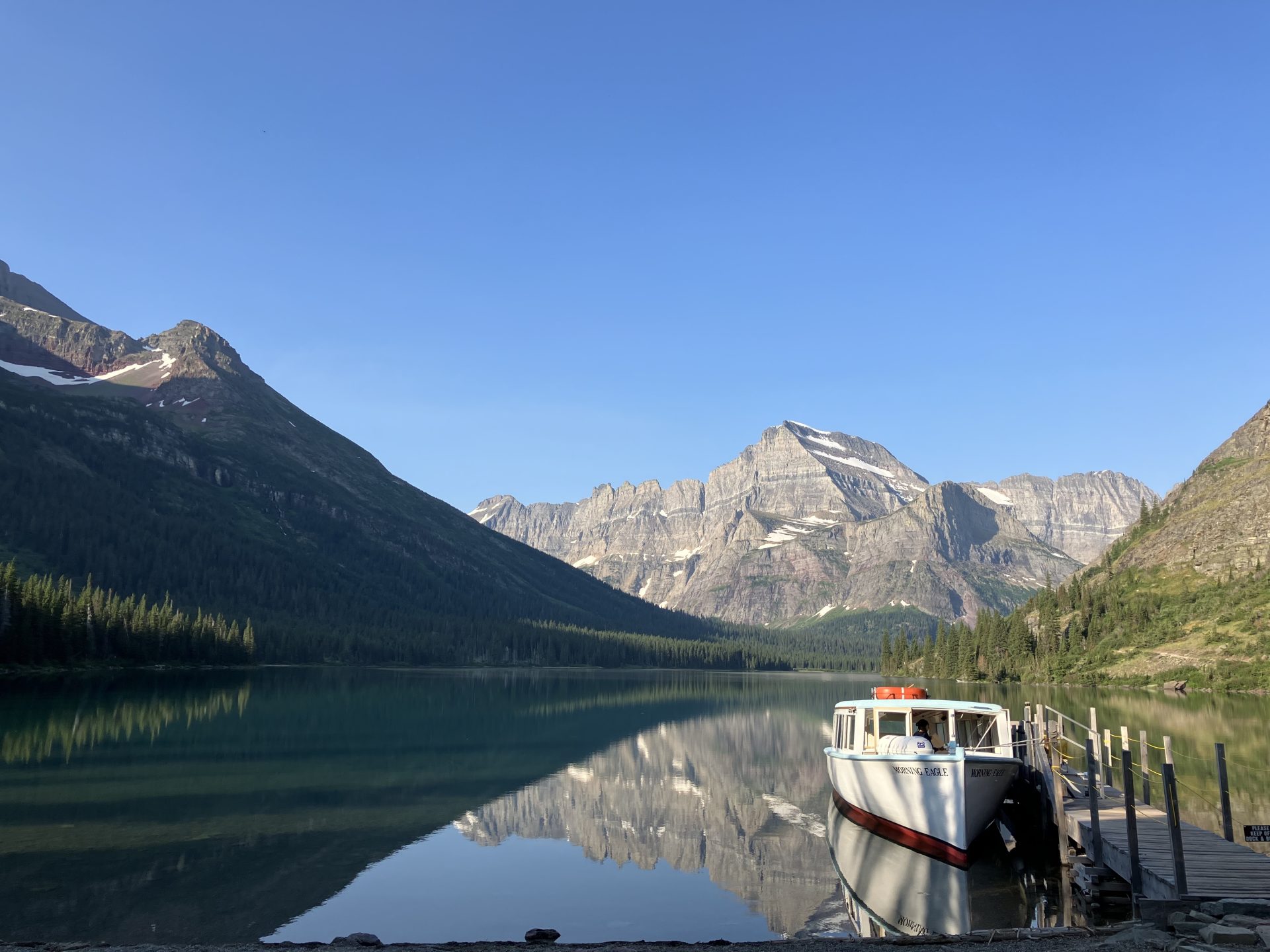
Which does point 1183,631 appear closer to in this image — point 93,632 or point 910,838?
point 910,838

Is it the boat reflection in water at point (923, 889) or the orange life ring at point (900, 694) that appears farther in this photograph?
the orange life ring at point (900, 694)

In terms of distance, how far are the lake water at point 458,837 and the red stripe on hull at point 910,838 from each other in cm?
50

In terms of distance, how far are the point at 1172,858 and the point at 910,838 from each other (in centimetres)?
1210

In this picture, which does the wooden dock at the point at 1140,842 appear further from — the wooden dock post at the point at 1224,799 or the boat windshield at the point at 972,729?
the boat windshield at the point at 972,729

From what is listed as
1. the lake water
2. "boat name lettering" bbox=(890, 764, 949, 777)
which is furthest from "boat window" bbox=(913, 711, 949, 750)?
"boat name lettering" bbox=(890, 764, 949, 777)

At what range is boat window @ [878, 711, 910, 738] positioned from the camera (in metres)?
43.2

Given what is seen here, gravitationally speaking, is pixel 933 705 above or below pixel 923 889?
above

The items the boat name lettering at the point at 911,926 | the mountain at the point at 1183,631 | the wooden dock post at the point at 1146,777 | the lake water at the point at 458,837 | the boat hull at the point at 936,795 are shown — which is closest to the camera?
the boat name lettering at the point at 911,926

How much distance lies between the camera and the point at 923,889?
33000 mm

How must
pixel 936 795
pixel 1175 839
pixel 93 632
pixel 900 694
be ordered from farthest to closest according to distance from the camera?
1. pixel 93 632
2. pixel 900 694
3. pixel 936 795
4. pixel 1175 839

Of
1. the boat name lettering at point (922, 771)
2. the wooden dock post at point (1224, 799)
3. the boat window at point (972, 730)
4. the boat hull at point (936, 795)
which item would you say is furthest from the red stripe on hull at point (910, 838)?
the wooden dock post at point (1224, 799)

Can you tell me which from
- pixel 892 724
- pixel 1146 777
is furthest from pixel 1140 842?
pixel 892 724

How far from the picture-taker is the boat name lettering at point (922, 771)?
36156 mm

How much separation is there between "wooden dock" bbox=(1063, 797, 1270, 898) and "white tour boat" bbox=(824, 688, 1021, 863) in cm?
410
